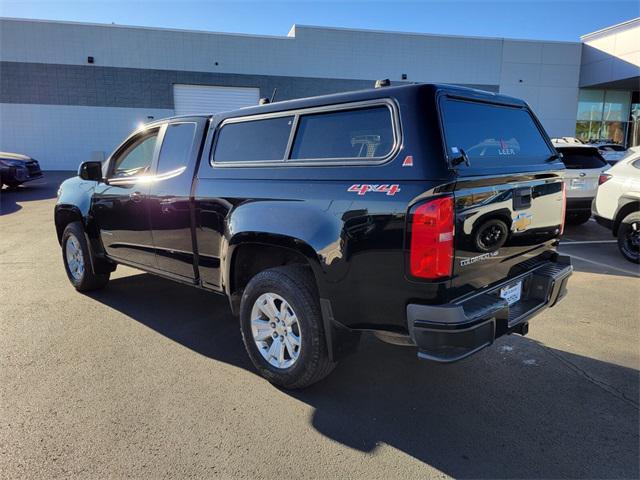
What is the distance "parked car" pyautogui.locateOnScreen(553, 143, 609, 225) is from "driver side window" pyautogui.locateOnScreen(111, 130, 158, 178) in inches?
280

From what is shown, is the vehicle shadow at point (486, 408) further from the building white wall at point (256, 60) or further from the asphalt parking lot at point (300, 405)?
the building white wall at point (256, 60)

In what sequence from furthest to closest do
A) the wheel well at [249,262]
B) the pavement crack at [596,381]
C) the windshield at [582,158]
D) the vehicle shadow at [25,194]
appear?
the vehicle shadow at [25,194] → the windshield at [582,158] → the wheel well at [249,262] → the pavement crack at [596,381]

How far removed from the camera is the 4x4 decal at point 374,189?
2.53 metres

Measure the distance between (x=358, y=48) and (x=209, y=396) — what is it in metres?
25.8

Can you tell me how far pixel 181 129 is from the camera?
4172mm

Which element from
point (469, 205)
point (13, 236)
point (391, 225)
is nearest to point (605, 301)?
point (469, 205)

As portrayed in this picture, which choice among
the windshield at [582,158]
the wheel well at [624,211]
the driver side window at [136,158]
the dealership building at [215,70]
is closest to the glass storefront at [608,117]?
the dealership building at [215,70]

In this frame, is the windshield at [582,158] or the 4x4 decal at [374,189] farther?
the windshield at [582,158]

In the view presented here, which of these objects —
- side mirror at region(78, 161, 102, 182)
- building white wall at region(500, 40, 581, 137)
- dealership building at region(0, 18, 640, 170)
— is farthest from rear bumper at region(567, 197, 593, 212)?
building white wall at region(500, 40, 581, 137)

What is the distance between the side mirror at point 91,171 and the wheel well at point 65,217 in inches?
22.4

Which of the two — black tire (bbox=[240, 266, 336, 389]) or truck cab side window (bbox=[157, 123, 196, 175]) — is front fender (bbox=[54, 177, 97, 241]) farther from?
black tire (bbox=[240, 266, 336, 389])

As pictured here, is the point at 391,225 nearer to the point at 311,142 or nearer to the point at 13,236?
the point at 311,142

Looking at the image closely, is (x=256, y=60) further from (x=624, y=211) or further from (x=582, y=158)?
(x=624, y=211)

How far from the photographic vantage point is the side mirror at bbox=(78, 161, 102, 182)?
4941 millimetres
